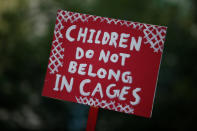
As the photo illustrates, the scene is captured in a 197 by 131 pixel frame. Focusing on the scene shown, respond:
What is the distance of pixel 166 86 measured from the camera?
2.97 m

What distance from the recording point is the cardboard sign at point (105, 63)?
116cm

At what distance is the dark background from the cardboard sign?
1.76 meters

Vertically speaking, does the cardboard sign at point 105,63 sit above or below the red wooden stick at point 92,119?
above

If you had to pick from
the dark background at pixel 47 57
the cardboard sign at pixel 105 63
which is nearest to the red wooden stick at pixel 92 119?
the cardboard sign at pixel 105 63

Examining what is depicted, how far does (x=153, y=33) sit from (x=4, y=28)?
2.29 m

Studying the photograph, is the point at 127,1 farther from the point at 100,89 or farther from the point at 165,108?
the point at 100,89

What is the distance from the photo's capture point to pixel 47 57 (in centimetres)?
308

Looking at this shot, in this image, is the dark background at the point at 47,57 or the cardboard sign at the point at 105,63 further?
the dark background at the point at 47,57

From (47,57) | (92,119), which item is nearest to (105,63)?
(92,119)

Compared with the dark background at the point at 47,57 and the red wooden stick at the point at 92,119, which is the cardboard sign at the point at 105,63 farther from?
the dark background at the point at 47,57

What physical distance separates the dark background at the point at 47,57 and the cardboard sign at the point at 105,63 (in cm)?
176

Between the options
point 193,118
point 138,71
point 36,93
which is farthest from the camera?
point 36,93

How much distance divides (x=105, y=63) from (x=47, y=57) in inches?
77.1

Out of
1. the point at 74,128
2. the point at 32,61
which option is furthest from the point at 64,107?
the point at 32,61
